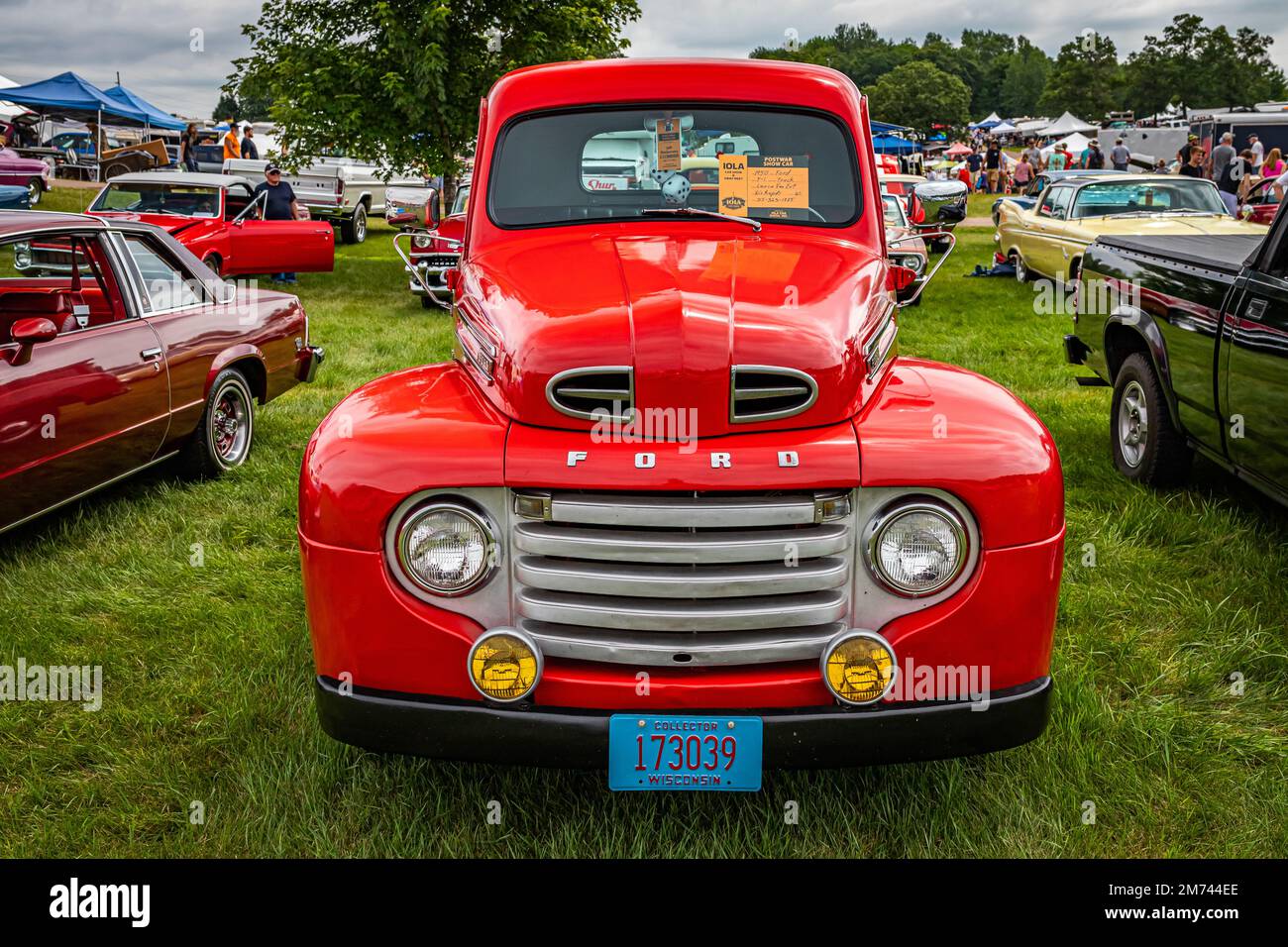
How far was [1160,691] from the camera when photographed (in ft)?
12.5

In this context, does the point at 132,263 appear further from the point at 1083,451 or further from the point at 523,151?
the point at 1083,451

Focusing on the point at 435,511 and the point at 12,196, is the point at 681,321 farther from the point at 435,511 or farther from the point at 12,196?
the point at 12,196

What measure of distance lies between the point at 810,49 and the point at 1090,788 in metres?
117

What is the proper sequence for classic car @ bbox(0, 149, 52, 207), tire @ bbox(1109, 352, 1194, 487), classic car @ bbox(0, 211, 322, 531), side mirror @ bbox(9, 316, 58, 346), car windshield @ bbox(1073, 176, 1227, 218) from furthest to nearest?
classic car @ bbox(0, 149, 52, 207)
car windshield @ bbox(1073, 176, 1227, 218)
tire @ bbox(1109, 352, 1194, 487)
classic car @ bbox(0, 211, 322, 531)
side mirror @ bbox(9, 316, 58, 346)

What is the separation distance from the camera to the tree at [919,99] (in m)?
93.7

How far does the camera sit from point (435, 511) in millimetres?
2617

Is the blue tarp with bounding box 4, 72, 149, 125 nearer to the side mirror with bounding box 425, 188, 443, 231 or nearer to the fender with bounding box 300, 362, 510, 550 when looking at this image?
the side mirror with bounding box 425, 188, 443, 231

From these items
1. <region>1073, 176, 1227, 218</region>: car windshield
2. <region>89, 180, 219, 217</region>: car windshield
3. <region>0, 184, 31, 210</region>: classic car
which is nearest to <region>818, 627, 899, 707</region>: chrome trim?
<region>1073, 176, 1227, 218</region>: car windshield

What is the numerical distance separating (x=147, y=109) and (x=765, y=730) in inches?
1395

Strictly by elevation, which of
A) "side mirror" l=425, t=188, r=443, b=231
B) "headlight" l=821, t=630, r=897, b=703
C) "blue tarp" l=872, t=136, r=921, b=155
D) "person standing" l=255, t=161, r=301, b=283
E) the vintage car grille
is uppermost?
"blue tarp" l=872, t=136, r=921, b=155

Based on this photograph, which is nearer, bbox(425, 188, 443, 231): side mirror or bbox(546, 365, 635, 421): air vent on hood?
bbox(546, 365, 635, 421): air vent on hood

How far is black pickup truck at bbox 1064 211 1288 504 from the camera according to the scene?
4.51 meters

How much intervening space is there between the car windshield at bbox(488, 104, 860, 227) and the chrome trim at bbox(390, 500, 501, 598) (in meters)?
1.66

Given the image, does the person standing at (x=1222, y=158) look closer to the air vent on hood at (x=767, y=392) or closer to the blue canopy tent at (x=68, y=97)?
the air vent on hood at (x=767, y=392)
